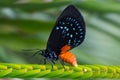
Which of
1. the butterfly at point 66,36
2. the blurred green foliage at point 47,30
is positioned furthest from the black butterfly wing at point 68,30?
the blurred green foliage at point 47,30

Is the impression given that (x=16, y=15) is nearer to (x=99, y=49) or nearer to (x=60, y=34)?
(x=99, y=49)

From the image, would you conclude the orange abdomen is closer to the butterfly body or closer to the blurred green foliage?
the butterfly body

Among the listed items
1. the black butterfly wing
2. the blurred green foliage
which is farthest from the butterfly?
the blurred green foliage

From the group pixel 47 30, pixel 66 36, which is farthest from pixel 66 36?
pixel 47 30

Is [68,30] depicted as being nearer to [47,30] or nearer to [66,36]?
[66,36]

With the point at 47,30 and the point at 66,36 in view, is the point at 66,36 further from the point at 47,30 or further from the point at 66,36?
the point at 47,30

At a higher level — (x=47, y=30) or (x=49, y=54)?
(x=47, y=30)

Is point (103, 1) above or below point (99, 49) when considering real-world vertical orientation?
above

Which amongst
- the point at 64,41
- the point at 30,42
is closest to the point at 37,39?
the point at 30,42

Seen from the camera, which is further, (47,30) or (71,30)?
(47,30)
